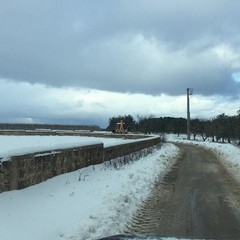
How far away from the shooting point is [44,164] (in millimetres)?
12297

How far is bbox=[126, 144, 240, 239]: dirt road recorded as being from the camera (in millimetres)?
8797

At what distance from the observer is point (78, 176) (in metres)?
14.4

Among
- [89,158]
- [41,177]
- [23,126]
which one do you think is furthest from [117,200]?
[23,126]

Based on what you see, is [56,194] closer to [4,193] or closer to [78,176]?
[4,193]

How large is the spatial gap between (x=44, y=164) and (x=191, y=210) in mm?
4037

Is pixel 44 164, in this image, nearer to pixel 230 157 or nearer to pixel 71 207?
pixel 71 207

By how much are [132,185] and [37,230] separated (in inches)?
246

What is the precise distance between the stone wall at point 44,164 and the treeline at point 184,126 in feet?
261

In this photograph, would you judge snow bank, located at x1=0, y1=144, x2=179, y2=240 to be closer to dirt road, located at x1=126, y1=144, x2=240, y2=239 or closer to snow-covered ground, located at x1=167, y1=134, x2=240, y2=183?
dirt road, located at x1=126, y1=144, x2=240, y2=239

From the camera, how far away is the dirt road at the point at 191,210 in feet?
28.9

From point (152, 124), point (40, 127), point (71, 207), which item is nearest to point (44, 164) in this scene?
point (71, 207)

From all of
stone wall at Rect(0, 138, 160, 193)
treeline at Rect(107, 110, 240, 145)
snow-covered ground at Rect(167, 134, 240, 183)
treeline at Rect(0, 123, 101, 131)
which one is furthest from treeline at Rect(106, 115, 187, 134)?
stone wall at Rect(0, 138, 160, 193)

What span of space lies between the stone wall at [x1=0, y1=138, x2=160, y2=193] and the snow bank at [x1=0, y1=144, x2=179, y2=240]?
0.20 metres

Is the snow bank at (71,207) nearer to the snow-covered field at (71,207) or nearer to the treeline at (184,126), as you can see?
the snow-covered field at (71,207)
